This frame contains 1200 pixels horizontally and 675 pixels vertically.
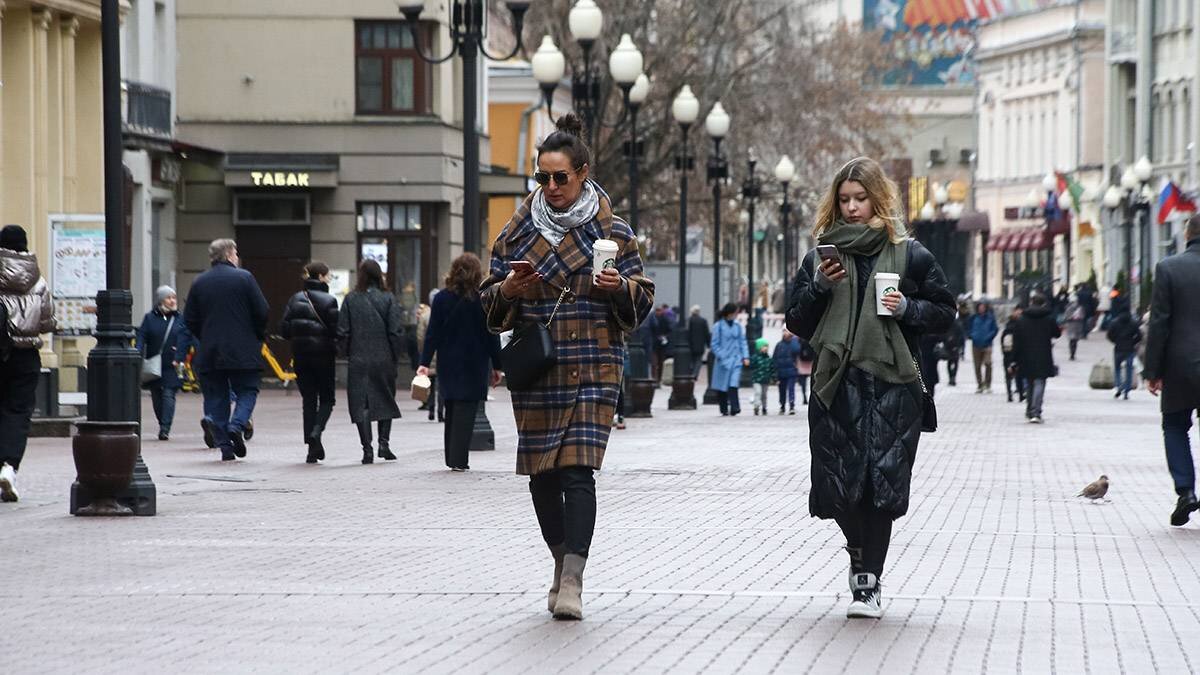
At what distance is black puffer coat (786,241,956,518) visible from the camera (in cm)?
958

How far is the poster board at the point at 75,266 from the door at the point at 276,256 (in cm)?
1798

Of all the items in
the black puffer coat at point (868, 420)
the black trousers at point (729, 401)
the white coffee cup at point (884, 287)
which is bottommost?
the black trousers at point (729, 401)

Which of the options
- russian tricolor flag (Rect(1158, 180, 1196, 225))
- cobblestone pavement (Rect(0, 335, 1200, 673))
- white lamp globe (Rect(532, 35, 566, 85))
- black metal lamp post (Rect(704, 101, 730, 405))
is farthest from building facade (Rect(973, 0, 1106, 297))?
cobblestone pavement (Rect(0, 335, 1200, 673))

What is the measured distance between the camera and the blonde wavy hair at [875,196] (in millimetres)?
9648

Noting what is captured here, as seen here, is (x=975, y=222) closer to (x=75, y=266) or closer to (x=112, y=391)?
(x=75, y=266)

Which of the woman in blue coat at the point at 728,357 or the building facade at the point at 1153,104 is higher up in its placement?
the building facade at the point at 1153,104

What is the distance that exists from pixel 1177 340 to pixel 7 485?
7.26m

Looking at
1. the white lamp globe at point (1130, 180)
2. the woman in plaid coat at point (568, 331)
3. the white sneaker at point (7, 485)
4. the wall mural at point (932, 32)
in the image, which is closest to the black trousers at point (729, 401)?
the white sneaker at point (7, 485)

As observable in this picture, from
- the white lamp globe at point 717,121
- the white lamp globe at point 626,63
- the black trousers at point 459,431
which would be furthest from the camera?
the white lamp globe at point 717,121

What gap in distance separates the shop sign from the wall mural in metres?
93.3

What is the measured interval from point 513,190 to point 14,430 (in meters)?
28.2

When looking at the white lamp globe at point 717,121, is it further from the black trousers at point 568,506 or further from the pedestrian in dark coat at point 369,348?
the black trousers at point 568,506

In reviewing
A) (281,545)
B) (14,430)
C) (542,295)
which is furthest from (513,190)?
(542,295)

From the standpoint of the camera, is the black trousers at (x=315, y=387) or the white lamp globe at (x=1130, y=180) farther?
the white lamp globe at (x=1130, y=180)
